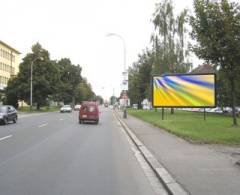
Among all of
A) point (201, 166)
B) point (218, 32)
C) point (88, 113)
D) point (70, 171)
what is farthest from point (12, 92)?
point (201, 166)

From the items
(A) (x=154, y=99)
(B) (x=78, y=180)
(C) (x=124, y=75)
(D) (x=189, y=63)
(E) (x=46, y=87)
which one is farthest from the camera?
(E) (x=46, y=87)

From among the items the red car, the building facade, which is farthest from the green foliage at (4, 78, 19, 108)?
the red car

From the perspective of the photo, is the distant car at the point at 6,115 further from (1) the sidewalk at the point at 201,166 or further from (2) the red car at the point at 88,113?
(1) the sidewalk at the point at 201,166

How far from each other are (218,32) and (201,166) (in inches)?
575

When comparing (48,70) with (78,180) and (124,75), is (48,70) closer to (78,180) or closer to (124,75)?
(124,75)

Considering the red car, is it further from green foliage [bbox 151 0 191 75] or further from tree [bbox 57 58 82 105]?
tree [bbox 57 58 82 105]

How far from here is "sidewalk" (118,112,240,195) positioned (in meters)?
8.71

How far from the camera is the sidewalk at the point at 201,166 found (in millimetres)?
8711

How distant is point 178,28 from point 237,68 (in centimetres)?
3216

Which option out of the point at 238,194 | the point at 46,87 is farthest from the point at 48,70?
the point at 238,194

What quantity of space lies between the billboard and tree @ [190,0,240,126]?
3.34 meters

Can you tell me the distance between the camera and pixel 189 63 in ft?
183

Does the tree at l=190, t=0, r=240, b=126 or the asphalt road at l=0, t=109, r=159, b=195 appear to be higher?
the tree at l=190, t=0, r=240, b=126

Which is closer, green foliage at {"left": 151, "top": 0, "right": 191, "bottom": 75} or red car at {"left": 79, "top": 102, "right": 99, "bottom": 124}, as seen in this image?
red car at {"left": 79, "top": 102, "right": 99, "bottom": 124}
